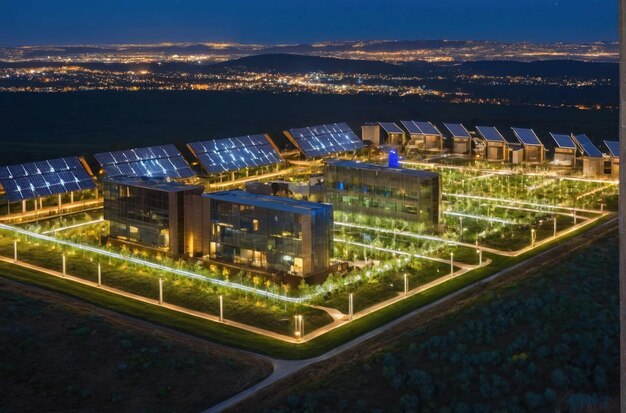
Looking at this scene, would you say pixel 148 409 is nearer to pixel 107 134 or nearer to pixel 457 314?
pixel 457 314

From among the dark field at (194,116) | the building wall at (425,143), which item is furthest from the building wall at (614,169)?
the dark field at (194,116)

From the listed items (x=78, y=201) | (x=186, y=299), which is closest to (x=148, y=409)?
(x=186, y=299)

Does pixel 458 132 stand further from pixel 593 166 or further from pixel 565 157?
pixel 593 166

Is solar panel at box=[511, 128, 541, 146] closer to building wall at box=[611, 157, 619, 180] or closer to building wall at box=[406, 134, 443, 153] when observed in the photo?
building wall at box=[406, 134, 443, 153]

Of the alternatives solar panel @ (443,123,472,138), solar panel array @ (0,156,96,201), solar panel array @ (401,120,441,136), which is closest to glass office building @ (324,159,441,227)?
solar panel array @ (0,156,96,201)

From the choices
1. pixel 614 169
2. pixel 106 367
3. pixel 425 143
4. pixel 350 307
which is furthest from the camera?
pixel 425 143

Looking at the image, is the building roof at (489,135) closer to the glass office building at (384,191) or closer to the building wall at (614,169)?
the building wall at (614,169)

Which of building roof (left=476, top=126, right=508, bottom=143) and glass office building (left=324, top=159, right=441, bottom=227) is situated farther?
building roof (left=476, top=126, right=508, bottom=143)

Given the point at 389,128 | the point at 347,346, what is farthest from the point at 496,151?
the point at 347,346
